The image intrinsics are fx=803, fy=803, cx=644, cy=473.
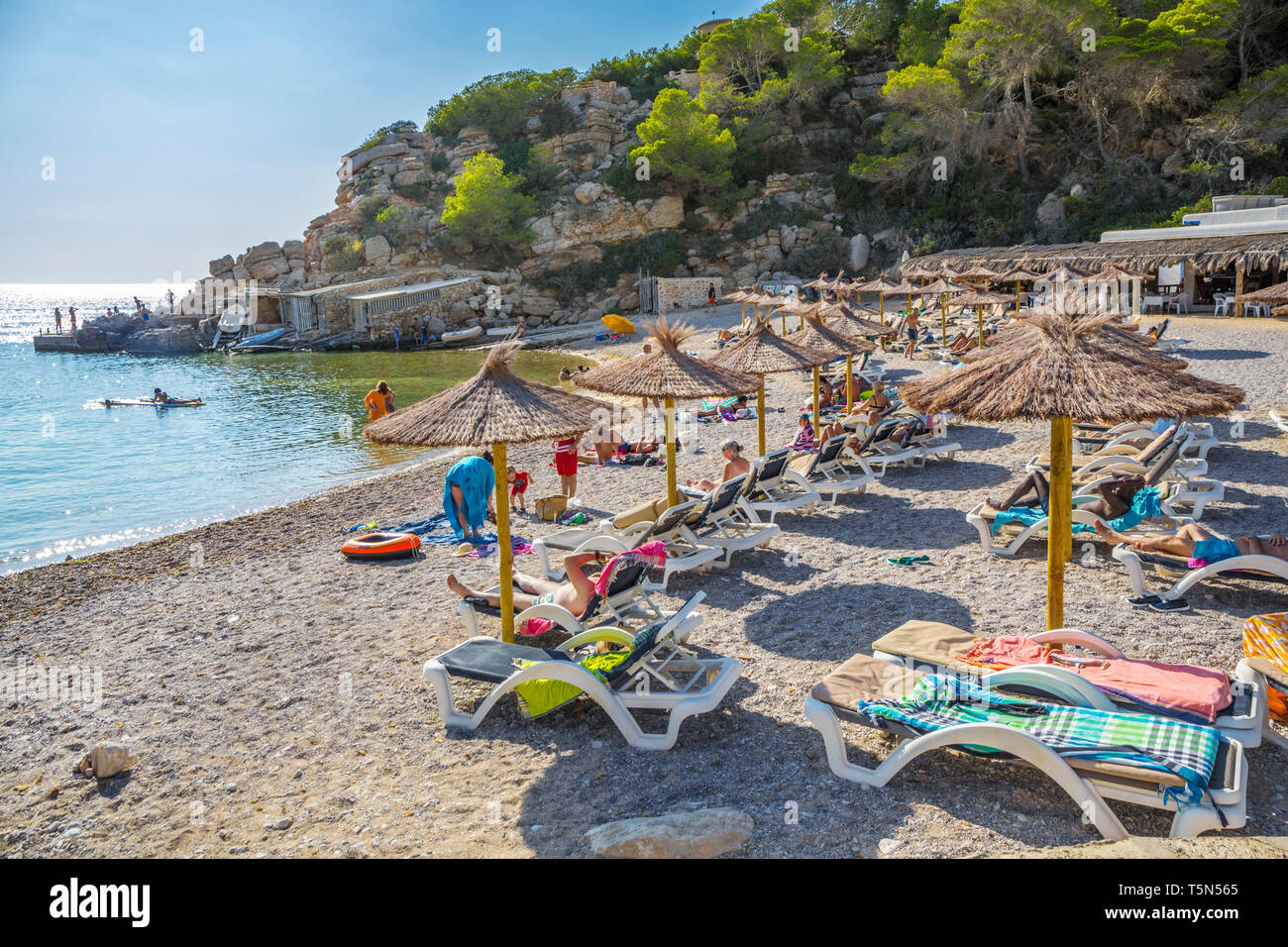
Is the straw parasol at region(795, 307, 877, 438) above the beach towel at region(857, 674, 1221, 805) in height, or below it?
above

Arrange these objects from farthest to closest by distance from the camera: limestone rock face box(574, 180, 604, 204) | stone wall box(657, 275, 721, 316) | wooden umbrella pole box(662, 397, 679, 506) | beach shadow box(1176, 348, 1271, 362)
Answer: limestone rock face box(574, 180, 604, 204), stone wall box(657, 275, 721, 316), beach shadow box(1176, 348, 1271, 362), wooden umbrella pole box(662, 397, 679, 506)

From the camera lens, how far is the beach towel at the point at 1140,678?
12.5 ft

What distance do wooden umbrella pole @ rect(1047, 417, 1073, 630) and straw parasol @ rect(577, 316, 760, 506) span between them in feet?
11.3

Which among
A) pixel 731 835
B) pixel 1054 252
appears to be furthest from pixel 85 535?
pixel 1054 252

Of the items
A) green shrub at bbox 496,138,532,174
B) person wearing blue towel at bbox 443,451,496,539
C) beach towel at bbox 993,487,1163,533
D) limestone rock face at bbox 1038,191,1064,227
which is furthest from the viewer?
green shrub at bbox 496,138,532,174

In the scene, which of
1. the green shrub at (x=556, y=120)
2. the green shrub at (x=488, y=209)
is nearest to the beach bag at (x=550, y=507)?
the green shrub at (x=488, y=209)

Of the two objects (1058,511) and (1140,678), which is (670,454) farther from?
(1140,678)

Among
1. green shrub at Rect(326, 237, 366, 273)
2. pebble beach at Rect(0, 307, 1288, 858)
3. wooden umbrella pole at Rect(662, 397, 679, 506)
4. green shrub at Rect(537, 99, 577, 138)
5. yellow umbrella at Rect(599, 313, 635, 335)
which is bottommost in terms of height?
pebble beach at Rect(0, 307, 1288, 858)

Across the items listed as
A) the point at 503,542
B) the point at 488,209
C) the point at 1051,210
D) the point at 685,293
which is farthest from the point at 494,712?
the point at 488,209

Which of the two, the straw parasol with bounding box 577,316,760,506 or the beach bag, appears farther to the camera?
the beach bag

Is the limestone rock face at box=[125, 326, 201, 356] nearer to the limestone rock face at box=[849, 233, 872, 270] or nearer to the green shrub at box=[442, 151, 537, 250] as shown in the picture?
the green shrub at box=[442, 151, 537, 250]

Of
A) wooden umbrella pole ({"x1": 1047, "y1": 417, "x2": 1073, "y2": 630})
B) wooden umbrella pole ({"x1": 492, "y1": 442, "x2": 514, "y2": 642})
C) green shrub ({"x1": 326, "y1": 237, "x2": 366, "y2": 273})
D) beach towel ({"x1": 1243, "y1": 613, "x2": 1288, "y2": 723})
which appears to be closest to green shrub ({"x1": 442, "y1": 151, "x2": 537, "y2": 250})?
green shrub ({"x1": 326, "y1": 237, "x2": 366, "y2": 273})

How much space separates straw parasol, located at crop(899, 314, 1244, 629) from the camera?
478cm

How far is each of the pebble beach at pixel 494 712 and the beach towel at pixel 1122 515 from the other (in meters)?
0.27
